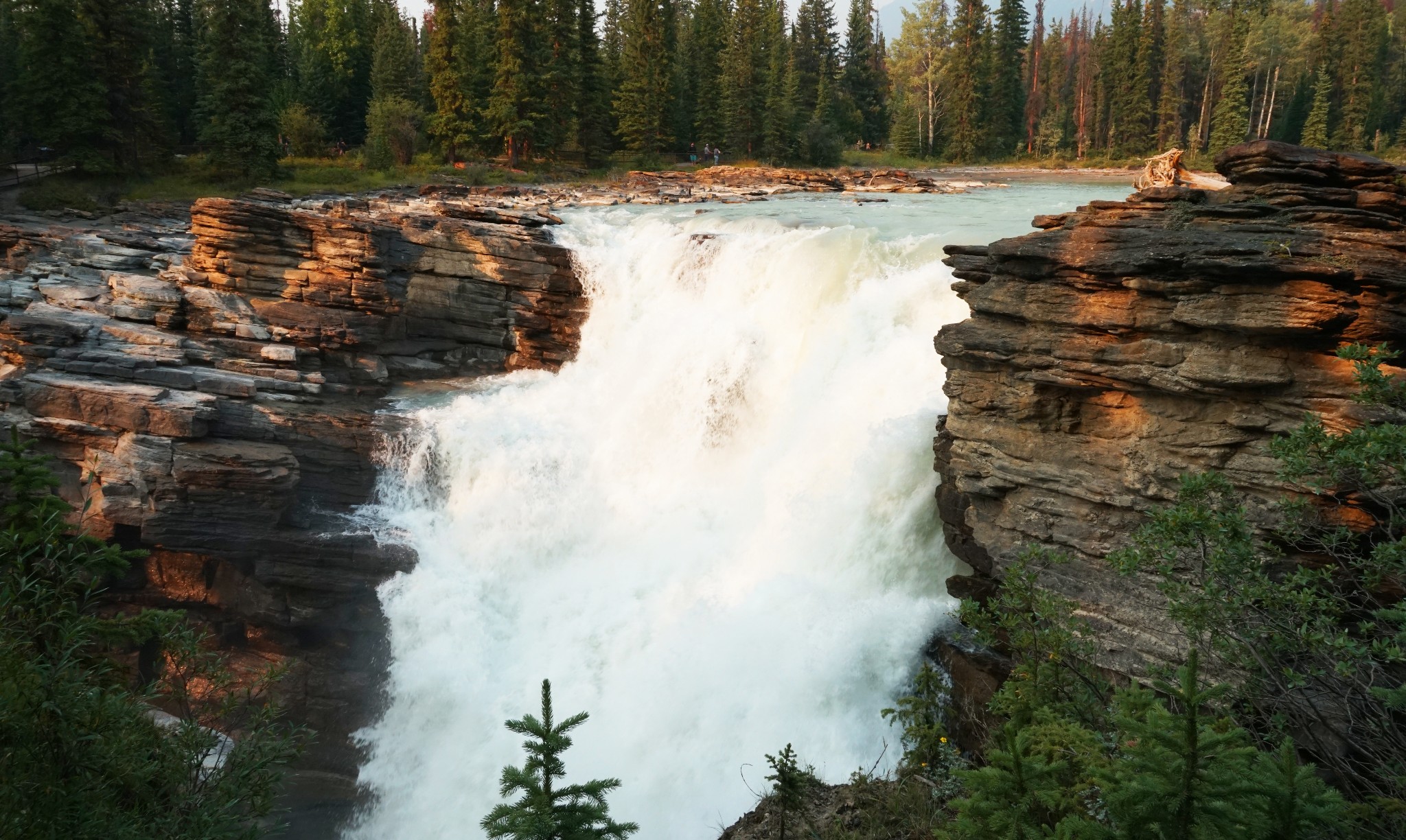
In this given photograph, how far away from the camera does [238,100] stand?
38.6m

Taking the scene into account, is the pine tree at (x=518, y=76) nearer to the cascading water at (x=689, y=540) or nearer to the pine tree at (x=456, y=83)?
the pine tree at (x=456, y=83)

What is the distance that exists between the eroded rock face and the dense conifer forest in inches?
1521

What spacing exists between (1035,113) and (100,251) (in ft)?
232

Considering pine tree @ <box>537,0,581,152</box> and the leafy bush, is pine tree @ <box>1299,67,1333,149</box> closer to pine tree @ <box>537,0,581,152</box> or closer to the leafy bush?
pine tree @ <box>537,0,581,152</box>

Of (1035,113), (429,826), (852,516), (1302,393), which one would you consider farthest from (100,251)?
(1035,113)

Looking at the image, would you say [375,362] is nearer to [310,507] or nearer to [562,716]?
[310,507]

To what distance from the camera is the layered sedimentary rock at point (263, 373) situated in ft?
50.7

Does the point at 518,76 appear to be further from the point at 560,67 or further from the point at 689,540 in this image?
the point at 689,540

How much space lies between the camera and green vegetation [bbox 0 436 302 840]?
16.1 ft

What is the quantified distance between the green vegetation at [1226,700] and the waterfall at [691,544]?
2598 mm

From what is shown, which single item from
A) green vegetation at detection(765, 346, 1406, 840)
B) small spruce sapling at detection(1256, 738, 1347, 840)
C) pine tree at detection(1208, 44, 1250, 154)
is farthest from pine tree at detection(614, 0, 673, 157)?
small spruce sapling at detection(1256, 738, 1347, 840)

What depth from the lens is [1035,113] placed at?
237ft

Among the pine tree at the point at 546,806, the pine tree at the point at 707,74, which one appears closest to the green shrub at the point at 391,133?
the pine tree at the point at 707,74

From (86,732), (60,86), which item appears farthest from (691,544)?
(60,86)
